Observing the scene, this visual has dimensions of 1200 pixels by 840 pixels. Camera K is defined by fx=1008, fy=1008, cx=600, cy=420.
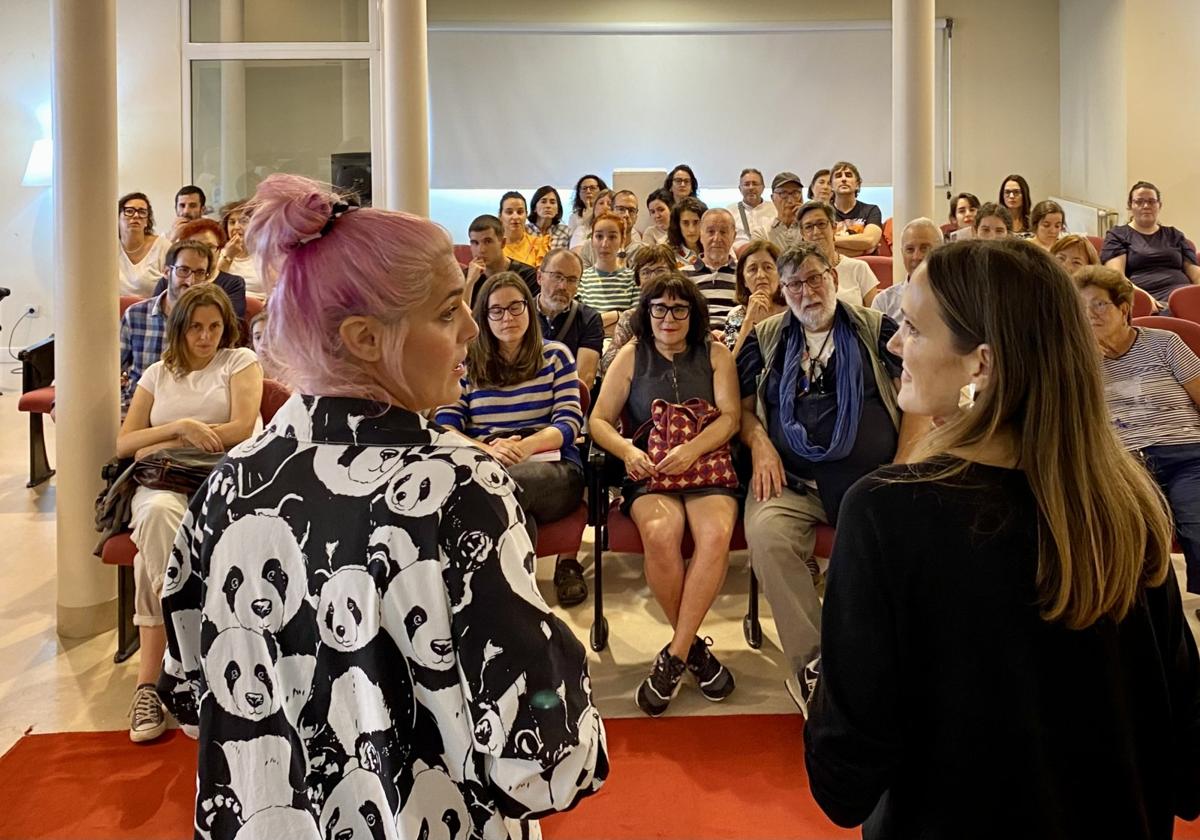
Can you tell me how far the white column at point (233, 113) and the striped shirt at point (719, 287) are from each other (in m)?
5.59

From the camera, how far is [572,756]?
898 mm

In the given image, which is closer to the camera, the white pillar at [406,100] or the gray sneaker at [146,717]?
the gray sneaker at [146,717]

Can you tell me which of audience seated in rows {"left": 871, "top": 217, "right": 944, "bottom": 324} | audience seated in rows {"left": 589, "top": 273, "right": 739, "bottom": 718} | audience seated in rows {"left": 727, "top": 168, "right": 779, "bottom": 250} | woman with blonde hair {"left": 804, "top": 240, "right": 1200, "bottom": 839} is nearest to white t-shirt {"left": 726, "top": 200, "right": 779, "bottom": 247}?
audience seated in rows {"left": 727, "top": 168, "right": 779, "bottom": 250}

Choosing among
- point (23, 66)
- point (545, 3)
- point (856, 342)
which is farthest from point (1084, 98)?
point (23, 66)

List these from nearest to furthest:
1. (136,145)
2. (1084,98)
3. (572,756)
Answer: (572,756), (136,145), (1084,98)

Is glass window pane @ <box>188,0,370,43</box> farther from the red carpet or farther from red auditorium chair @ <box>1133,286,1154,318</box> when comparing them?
the red carpet

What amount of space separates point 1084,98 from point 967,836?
989cm

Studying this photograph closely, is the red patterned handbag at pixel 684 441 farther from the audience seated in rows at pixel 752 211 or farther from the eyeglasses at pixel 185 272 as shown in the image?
the audience seated in rows at pixel 752 211

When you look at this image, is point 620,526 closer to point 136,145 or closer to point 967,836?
point 967,836

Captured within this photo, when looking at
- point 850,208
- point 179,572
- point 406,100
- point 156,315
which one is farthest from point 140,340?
point 850,208

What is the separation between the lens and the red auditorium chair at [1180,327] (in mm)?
3857

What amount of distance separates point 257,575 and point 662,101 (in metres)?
9.23

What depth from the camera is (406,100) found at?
5395mm

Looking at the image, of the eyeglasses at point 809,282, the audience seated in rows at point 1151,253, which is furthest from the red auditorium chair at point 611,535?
the audience seated in rows at point 1151,253
